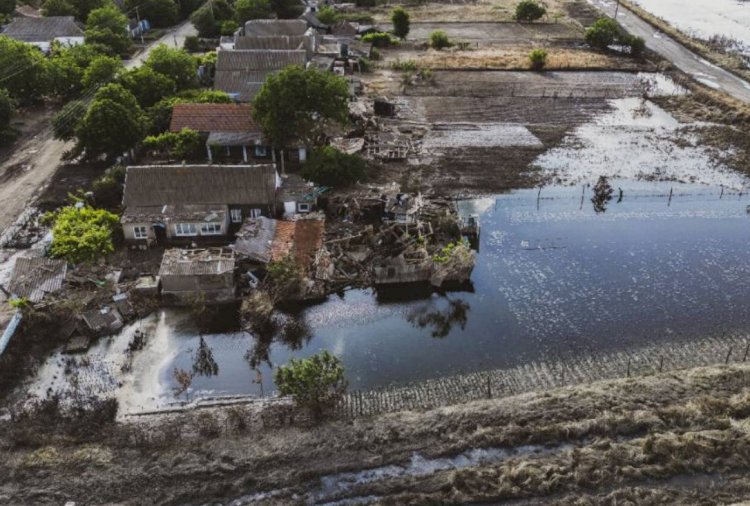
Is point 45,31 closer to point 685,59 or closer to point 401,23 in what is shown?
point 401,23

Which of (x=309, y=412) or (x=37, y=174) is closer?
(x=309, y=412)

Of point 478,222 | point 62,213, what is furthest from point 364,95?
point 62,213

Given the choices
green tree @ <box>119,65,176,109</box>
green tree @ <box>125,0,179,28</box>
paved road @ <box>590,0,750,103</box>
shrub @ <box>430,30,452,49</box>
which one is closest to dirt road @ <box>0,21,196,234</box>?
green tree @ <box>119,65,176,109</box>

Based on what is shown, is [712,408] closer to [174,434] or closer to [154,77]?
[174,434]

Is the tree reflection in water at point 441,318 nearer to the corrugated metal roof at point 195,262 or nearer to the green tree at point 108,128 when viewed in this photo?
the corrugated metal roof at point 195,262

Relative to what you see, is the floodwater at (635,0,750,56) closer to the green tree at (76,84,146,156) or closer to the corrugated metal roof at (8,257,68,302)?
the green tree at (76,84,146,156)

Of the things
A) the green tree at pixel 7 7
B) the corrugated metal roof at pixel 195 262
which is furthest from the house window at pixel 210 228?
the green tree at pixel 7 7
